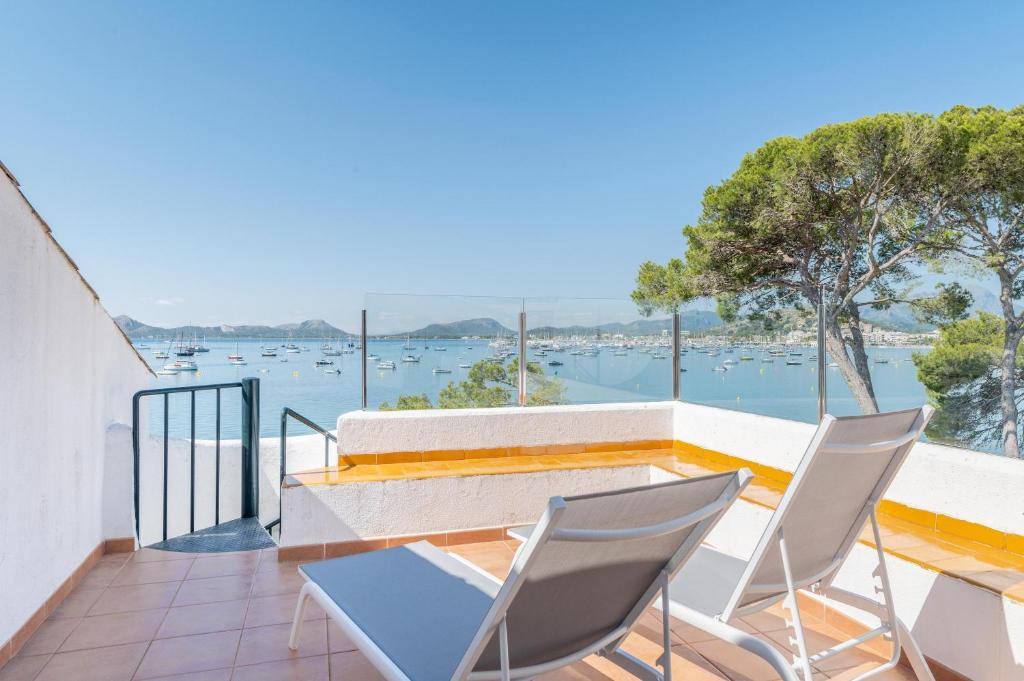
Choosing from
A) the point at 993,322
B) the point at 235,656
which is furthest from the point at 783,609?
the point at 993,322

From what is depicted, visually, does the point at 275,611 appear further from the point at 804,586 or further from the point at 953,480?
the point at 953,480

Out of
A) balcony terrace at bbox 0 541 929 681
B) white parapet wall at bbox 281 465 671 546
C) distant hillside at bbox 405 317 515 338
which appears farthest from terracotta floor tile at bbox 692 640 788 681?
distant hillside at bbox 405 317 515 338

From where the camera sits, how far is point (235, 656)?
2402 millimetres

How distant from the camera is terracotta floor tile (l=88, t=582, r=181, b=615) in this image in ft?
9.34

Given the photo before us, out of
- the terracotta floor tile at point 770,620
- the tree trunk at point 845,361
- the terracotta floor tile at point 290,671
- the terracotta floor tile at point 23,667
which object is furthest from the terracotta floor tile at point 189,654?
the tree trunk at point 845,361

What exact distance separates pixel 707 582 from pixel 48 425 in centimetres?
285

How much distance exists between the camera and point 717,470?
13.0 feet

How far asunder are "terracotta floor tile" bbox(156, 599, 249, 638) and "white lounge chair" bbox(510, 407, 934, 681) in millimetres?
2001

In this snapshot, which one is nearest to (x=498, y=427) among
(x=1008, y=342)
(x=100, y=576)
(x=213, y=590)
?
(x=213, y=590)

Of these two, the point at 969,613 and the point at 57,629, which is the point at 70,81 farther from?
the point at 969,613

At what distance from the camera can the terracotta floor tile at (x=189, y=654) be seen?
7.52 feet

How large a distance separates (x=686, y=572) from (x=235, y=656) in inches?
70.2

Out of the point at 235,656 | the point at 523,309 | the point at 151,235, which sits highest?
the point at 151,235

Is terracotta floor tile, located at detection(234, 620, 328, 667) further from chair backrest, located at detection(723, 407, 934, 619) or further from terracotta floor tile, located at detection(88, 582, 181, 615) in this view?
chair backrest, located at detection(723, 407, 934, 619)
